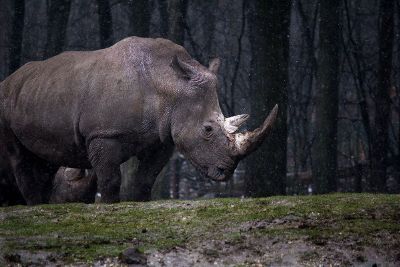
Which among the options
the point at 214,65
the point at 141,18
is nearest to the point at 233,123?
the point at 214,65

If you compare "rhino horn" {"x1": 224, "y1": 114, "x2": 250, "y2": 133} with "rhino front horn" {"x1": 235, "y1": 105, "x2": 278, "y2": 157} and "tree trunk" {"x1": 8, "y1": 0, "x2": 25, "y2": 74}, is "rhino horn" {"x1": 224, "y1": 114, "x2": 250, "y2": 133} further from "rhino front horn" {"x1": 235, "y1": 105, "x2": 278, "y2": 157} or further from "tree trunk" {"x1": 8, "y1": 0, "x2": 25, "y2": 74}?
"tree trunk" {"x1": 8, "y1": 0, "x2": 25, "y2": 74}

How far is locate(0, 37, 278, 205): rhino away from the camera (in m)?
10.1

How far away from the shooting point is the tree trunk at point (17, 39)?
1816 centimetres

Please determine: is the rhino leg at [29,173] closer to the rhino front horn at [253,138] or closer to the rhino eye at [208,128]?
the rhino eye at [208,128]

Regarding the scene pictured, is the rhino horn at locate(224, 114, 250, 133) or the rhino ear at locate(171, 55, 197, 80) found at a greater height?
the rhino ear at locate(171, 55, 197, 80)

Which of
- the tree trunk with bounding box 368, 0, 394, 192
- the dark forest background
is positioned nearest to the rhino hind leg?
the dark forest background

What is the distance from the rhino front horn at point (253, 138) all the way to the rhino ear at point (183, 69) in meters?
1.06

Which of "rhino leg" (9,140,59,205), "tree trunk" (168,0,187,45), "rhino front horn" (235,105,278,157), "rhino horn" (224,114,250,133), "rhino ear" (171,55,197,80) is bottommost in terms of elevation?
"rhino leg" (9,140,59,205)

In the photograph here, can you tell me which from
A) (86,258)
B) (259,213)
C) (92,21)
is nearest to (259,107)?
(259,213)

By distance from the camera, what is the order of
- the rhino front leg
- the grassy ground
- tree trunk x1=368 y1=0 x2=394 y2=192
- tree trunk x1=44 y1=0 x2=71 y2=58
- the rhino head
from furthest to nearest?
tree trunk x1=44 y1=0 x2=71 y2=58
tree trunk x1=368 y1=0 x2=394 y2=192
the rhino front leg
the rhino head
the grassy ground

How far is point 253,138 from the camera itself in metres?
9.78

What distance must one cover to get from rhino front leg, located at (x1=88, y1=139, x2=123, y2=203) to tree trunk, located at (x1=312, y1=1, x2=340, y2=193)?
652 centimetres

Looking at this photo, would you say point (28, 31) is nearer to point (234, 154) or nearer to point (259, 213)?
point (234, 154)

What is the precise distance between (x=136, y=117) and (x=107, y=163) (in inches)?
26.5
